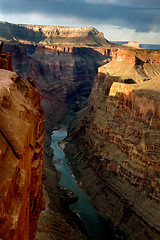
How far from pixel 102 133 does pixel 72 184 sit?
12.7m

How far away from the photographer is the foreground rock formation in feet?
129

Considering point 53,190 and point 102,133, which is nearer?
point 53,190

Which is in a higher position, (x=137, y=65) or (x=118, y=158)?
(x=137, y=65)

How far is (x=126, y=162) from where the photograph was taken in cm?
4556

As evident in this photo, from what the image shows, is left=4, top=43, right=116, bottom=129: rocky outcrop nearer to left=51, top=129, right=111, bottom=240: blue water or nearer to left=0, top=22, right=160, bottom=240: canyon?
left=0, top=22, right=160, bottom=240: canyon

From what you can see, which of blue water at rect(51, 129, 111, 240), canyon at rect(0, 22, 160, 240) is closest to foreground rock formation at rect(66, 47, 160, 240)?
canyon at rect(0, 22, 160, 240)

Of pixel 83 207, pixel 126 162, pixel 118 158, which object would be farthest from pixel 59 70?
pixel 83 207

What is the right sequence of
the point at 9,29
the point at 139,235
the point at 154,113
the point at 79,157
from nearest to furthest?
the point at 139,235 < the point at 154,113 < the point at 79,157 < the point at 9,29

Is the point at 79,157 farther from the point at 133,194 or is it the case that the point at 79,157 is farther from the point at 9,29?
the point at 9,29

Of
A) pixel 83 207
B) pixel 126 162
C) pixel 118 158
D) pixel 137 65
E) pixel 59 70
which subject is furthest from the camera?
pixel 59 70

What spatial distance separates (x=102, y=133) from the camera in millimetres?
56750

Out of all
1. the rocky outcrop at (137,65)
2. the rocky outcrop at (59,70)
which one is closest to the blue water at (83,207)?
the rocky outcrop at (137,65)

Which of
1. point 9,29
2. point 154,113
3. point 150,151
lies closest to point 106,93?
point 154,113

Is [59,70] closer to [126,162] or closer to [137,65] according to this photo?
[137,65]
